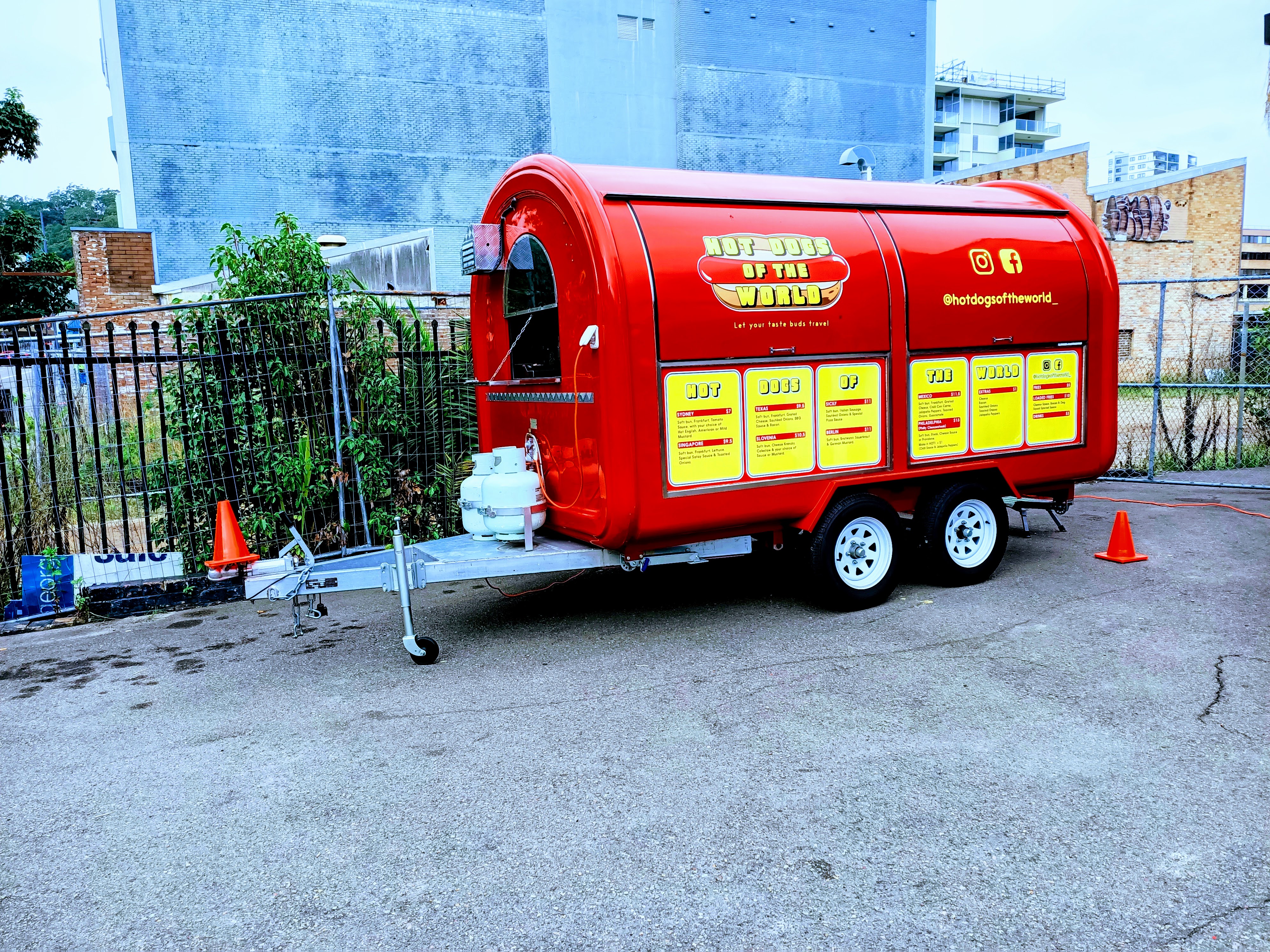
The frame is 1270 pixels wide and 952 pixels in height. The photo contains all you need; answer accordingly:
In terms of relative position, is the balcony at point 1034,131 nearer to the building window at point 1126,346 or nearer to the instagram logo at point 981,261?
the building window at point 1126,346

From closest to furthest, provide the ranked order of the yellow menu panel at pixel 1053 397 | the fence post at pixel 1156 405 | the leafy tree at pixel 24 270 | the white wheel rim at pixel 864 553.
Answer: the white wheel rim at pixel 864 553 < the yellow menu panel at pixel 1053 397 < the fence post at pixel 1156 405 < the leafy tree at pixel 24 270

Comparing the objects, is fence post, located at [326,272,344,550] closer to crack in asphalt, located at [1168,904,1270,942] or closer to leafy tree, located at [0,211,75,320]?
crack in asphalt, located at [1168,904,1270,942]

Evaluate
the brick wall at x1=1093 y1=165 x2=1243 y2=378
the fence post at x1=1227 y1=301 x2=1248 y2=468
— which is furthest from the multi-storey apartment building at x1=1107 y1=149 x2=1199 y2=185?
the fence post at x1=1227 y1=301 x2=1248 y2=468

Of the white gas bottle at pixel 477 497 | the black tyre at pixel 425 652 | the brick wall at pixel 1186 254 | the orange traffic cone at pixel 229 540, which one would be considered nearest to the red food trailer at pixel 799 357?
the white gas bottle at pixel 477 497

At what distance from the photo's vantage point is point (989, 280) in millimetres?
6668

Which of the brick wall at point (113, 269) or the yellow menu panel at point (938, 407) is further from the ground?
the brick wall at point (113, 269)

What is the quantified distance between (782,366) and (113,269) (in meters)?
20.9

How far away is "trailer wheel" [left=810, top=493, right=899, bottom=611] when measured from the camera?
241 inches

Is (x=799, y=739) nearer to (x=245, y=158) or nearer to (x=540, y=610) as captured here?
(x=540, y=610)

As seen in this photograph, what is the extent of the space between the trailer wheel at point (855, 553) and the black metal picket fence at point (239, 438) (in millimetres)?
3659

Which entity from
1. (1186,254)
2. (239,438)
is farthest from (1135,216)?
(239,438)

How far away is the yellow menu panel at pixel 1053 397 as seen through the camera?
23.0 feet

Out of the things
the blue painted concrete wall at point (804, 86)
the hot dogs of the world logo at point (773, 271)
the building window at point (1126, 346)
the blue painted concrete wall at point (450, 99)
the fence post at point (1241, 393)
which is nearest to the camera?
the hot dogs of the world logo at point (773, 271)

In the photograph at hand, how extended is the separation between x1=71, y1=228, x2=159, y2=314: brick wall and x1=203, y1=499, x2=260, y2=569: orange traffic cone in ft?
54.6
